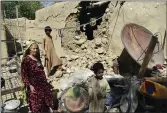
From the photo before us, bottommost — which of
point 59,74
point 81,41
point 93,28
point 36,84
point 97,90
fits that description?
point 59,74

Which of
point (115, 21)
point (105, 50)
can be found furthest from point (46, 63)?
point (115, 21)

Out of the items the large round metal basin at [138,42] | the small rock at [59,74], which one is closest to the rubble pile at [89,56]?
the small rock at [59,74]

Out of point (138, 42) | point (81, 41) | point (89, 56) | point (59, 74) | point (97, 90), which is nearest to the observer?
point (97, 90)

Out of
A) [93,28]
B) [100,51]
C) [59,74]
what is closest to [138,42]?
[100,51]

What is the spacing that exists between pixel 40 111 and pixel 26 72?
2.05 feet

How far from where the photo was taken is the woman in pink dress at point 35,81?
3.33m

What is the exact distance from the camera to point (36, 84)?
345 cm

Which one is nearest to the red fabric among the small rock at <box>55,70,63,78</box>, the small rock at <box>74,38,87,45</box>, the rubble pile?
the small rock at <box>55,70,63,78</box>

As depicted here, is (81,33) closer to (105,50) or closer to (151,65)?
(105,50)

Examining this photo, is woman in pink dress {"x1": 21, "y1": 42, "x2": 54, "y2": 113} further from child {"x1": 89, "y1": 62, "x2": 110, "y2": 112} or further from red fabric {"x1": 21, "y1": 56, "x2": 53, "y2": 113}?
child {"x1": 89, "y1": 62, "x2": 110, "y2": 112}

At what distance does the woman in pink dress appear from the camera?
10.9 ft

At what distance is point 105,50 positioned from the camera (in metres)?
6.84

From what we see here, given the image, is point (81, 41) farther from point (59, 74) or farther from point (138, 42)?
point (138, 42)

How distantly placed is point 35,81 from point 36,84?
0.05 meters
